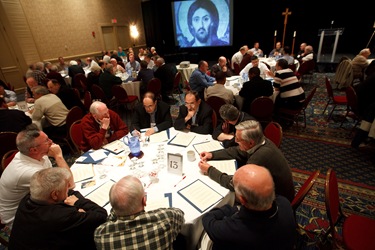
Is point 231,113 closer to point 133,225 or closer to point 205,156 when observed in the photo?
point 205,156

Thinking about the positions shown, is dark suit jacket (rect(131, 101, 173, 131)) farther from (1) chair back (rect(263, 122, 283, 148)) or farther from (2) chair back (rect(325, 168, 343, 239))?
(2) chair back (rect(325, 168, 343, 239))

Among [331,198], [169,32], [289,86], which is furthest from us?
[169,32]

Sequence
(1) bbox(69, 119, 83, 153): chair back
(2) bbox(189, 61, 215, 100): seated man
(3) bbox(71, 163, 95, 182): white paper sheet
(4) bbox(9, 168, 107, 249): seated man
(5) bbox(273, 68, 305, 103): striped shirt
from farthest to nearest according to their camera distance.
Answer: (2) bbox(189, 61, 215, 100): seated man
(5) bbox(273, 68, 305, 103): striped shirt
(1) bbox(69, 119, 83, 153): chair back
(3) bbox(71, 163, 95, 182): white paper sheet
(4) bbox(9, 168, 107, 249): seated man

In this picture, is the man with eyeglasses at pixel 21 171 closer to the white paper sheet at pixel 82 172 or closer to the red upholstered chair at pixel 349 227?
the white paper sheet at pixel 82 172

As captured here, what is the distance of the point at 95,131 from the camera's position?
2828 mm

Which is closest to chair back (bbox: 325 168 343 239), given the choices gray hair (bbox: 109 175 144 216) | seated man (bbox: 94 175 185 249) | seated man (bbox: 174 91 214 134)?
seated man (bbox: 94 175 185 249)

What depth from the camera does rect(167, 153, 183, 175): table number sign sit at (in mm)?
1877

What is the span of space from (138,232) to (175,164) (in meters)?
0.78

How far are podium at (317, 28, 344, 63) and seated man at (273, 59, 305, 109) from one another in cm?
625

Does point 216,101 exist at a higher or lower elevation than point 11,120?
lower

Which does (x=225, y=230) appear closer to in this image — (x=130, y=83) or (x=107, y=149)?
(x=107, y=149)

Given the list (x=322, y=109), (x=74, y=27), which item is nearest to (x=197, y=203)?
(x=322, y=109)

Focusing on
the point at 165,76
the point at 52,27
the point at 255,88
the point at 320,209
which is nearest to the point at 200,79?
the point at 165,76

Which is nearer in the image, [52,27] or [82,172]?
[82,172]
